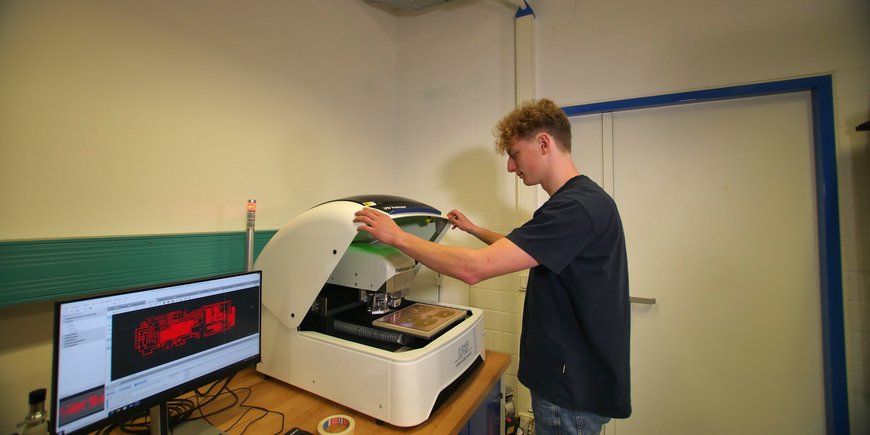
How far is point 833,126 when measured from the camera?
1.36 meters

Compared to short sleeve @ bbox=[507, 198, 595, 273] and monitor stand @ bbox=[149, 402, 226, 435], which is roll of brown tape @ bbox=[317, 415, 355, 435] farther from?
short sleeve @ bbox=[507, 198, 595, 273]

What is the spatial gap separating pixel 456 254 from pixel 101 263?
3.50ft

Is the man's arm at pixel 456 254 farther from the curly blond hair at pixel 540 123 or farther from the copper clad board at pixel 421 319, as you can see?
the curly blond hair at pixel 540 123

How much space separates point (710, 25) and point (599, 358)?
5.46 ft

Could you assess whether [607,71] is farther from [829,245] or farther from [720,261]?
[829,245]

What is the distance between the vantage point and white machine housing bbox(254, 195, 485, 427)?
2.97 ft

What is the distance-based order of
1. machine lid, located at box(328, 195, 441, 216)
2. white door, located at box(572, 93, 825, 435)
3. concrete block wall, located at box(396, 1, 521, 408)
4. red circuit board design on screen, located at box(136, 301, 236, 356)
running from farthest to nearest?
concrete block wall, located at box(396, 1, 521, 408)
white door, located at box(572, 93, 825, 435)
machine lid, located at box(328, 195, 441, 216)
red circuit board design on screen, located at box(136, 301, 236, 356)

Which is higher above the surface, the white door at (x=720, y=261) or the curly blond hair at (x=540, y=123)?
the curly blond hair at (x=540, y=123)

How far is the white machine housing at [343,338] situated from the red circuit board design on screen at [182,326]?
17cm

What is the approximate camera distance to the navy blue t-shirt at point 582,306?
37.2 inches

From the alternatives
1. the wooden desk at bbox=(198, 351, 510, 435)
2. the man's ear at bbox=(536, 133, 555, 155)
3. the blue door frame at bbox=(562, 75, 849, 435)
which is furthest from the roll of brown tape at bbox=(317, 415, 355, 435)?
the blue door frame at bbox=(562, 75, 849, 435)

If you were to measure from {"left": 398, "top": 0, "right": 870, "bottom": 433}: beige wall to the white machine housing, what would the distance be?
0.94 metres

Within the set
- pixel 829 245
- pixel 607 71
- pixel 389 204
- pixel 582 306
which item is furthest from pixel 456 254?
pixel 829 245

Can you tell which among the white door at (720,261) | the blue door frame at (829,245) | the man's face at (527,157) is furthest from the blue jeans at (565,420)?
the blue door frame at (829,245)
